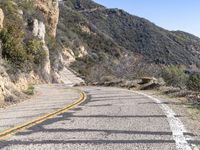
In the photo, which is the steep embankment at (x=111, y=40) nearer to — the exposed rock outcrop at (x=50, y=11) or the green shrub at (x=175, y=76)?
the green shrub at (x=175, y=76)

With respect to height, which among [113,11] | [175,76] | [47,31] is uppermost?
[113,11]

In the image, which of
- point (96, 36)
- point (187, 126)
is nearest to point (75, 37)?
point (96, 36)

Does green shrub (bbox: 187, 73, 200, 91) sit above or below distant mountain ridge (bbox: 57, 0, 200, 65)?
below

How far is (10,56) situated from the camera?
93.7 feet

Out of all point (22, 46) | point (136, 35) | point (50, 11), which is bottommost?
point (22, 46)

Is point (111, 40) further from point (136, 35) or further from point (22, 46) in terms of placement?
point (22, 46)

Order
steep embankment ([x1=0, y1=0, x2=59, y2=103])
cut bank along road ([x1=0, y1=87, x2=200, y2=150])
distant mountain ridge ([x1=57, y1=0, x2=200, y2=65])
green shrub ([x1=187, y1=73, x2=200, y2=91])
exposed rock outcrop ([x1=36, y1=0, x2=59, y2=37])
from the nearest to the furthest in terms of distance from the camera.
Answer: cut bank along road ([x1=0, y1=87, x2=200, y2=150])
steep embankment ([x1=0, y1=0, x2=59, y2=103])
green shrub ([x1=187, y1=73, x2=200, y2=91])
exposed rock outcrop ([x1=36, y1=0, x2=59, y2=37])
distant mountain ridge ([x1=57, y1=0, x2=200, y2=65])

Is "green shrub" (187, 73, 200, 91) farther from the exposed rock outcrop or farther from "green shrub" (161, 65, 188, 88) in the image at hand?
the exposed rock outcrop

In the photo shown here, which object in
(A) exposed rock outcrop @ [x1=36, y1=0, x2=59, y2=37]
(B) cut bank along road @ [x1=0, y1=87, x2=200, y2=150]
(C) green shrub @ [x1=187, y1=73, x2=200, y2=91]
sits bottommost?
(C) green shrub @ [x1=187, y1=73, x2=200, y2=91]

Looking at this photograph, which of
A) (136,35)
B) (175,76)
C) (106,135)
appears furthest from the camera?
(136,35)

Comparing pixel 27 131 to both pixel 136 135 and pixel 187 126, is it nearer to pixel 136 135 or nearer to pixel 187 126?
pixel 136 135

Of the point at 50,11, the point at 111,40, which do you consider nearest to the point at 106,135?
the point at 50,11

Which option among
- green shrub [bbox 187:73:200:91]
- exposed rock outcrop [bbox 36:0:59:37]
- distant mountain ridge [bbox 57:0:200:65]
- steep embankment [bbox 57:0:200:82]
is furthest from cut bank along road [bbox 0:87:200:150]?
distant mountain ridge [bbox 57:0:200:65]

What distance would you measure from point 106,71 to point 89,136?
202 ft
